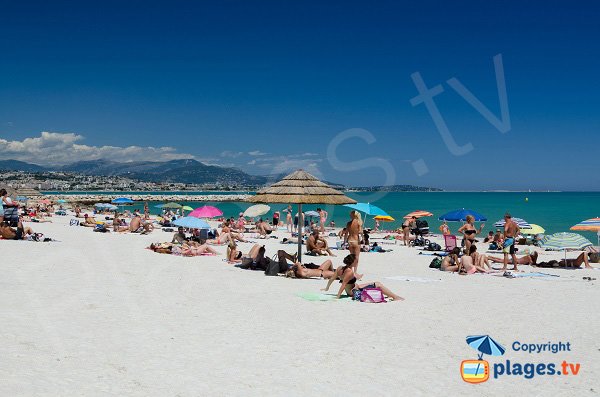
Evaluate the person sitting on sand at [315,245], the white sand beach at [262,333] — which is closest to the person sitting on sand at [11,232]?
the white sand beach at [262,333]

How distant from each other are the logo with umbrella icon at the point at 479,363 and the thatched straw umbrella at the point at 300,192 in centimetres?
568

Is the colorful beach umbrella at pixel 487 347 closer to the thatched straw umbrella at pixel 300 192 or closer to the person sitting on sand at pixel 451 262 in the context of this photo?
the thatched straw umbrella at pixel 300 192

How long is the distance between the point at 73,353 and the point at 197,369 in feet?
4.30

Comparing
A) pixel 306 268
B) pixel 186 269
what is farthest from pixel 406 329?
pixel 186 269

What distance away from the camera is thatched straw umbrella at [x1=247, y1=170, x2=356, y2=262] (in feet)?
34.9

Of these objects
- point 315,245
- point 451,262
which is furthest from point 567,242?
point 315,245

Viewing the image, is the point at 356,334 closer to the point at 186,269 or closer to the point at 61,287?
the point at 61,287

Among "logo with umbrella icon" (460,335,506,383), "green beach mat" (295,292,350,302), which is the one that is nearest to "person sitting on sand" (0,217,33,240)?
"green beach mat" (295,292,350,302)

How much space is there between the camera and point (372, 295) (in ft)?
25.3

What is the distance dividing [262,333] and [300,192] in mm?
5235

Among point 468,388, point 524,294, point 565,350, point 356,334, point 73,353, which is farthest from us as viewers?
point 524,294

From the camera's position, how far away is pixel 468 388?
4305mm

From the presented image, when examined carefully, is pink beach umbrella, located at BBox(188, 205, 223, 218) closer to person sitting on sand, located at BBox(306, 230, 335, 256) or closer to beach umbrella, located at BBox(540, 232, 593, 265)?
person sitting on sand, located at BBox(306, 230, 335, 256)

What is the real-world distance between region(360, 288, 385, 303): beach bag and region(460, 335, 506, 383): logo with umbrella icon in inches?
92.3
